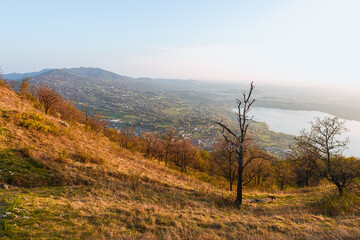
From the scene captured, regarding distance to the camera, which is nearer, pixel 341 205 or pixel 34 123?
pixel 341 205

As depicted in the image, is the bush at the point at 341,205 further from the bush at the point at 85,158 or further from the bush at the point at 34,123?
the bush at the point at 34,123

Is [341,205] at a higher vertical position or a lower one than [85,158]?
lower

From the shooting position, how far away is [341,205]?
385 inches

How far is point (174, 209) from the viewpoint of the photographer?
7773 mm

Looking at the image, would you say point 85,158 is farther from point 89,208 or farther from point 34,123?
point 89,208

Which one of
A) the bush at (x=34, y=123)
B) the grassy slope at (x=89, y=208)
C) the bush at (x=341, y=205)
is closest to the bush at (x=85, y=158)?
the grassy slope at (x=89, y=208)

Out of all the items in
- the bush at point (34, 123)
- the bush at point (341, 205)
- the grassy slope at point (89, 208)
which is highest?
the bush at point (34, 123)

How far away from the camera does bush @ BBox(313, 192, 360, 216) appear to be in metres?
9.33

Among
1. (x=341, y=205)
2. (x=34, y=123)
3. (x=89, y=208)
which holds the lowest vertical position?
(x=341, y=205)

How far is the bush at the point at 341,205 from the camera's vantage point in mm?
9332

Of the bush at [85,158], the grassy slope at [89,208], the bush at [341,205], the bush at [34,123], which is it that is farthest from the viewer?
the bush at [34,123]

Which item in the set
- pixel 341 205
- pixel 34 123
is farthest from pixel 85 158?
pixel 341 205

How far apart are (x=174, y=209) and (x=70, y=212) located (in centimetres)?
466

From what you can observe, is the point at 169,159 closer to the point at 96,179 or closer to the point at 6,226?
the point at 96,179
